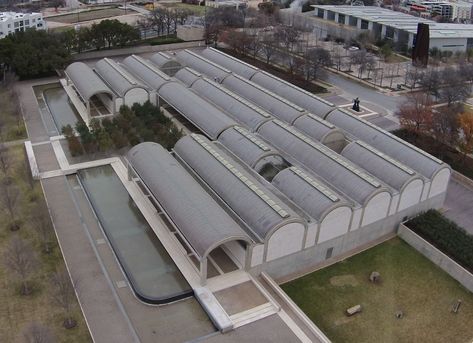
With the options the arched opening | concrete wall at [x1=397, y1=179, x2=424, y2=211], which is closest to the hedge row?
concrete wall at [x1=397, y1=179, x2=424, y2=211]

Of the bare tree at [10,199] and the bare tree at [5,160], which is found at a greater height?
the bare tree at [5,160]

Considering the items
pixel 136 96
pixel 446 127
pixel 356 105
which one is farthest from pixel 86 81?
pixel 446 127

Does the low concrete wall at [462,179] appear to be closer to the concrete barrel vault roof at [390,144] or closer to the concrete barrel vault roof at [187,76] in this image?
the concrete barrel vault roof at [390,144]

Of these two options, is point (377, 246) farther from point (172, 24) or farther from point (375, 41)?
point (172, 24)

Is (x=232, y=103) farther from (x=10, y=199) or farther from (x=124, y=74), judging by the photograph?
(x=10, y=199)

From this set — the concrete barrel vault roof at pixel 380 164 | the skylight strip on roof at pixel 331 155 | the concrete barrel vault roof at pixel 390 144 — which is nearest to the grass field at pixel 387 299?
the skylight strip on roof at pixel 331 155

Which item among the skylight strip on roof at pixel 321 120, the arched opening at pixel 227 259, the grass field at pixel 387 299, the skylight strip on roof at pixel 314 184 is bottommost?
the grass field at pixel 387 299

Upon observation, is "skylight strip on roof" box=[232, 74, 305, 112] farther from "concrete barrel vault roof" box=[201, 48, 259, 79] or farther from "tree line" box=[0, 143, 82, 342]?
"tree line" box=[0, 143, 82, 342]
